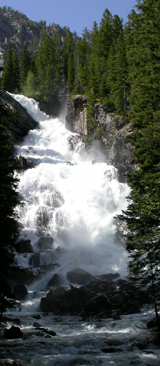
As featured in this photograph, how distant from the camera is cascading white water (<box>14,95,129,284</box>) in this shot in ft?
101

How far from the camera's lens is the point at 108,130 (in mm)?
46344

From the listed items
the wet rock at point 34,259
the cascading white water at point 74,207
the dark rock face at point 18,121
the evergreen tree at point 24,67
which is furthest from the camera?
the evergreen tree at point 24,67

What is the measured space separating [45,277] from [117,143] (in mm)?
21562

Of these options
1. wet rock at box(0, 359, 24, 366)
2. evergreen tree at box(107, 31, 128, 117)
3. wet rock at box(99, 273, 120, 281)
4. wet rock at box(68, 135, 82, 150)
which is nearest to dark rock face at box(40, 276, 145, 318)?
wet rock at box(99, 273, 120, 281)

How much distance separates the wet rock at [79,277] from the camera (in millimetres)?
25281

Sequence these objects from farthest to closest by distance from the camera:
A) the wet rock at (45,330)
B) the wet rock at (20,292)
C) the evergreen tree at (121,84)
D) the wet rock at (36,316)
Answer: the evergreen tree at (121,84) → the wet rock at (20,292) → the wet rock at (36,316) → the wet rock at (45,330)

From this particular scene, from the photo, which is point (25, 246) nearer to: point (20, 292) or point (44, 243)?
point (44, 243)

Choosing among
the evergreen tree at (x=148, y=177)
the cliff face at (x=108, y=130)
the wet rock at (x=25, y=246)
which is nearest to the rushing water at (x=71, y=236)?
the wet rock at (x=25, y=246)

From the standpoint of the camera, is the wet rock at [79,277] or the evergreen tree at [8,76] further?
the evergreen tree at [8,76]

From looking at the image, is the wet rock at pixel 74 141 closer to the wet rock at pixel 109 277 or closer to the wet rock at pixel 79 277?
the wet rock at pixel 79 277

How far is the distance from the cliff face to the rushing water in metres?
1.63

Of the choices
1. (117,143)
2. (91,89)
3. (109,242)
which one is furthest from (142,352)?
(91,89)

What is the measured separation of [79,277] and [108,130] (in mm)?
26561

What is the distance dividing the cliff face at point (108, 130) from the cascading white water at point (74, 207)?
1.81 meters
